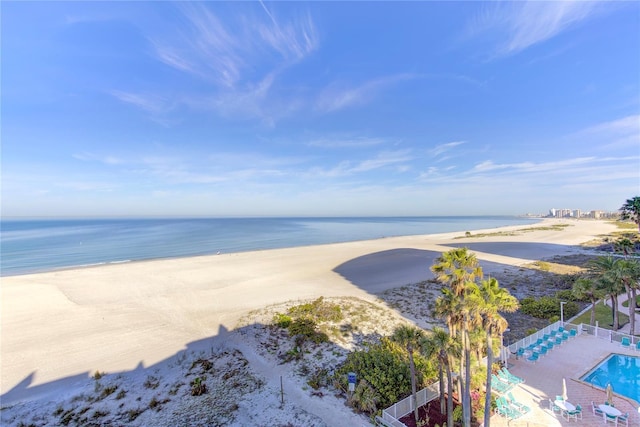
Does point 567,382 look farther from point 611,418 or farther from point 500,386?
point 500,386

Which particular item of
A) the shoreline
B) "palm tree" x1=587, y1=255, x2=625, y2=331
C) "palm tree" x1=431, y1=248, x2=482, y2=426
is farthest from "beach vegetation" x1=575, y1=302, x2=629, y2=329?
"palm tree" x1=431, y1=248, x2=482, y2=426

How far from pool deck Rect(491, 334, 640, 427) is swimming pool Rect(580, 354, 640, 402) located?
27 centimetres

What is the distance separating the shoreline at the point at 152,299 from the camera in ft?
54.9

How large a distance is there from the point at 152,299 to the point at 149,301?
53cm

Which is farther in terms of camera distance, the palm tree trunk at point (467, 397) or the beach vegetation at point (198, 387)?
the beach vegetation at point (198, 387)

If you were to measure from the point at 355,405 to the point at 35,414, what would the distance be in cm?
1425

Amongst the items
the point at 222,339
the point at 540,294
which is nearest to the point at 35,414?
the point at 222,339

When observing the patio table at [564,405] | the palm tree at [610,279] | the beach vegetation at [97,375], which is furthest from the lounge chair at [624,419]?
the beach vegetation at [97,375]

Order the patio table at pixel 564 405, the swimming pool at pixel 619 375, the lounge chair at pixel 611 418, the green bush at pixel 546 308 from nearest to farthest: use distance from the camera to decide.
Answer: the lounge chair at pixel 611 418, the patio table at pixel 564 405, the swimming pool at pixel 619 375, the green bush at pixel 546 308

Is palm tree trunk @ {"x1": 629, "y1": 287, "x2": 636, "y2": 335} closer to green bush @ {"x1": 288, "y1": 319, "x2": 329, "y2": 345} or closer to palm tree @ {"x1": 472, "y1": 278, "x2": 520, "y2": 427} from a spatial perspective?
palm tree @ {"x1": 472, "y1": 278, "x2": 520, "y2": 427}

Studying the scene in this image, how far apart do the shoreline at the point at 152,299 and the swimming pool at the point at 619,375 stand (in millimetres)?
15189

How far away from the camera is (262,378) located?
1410 cm

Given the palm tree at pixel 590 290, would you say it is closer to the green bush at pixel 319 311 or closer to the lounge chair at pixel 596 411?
the lounge chair at pixel 596 411

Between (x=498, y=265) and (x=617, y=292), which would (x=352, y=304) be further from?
(x=498, y=265)
